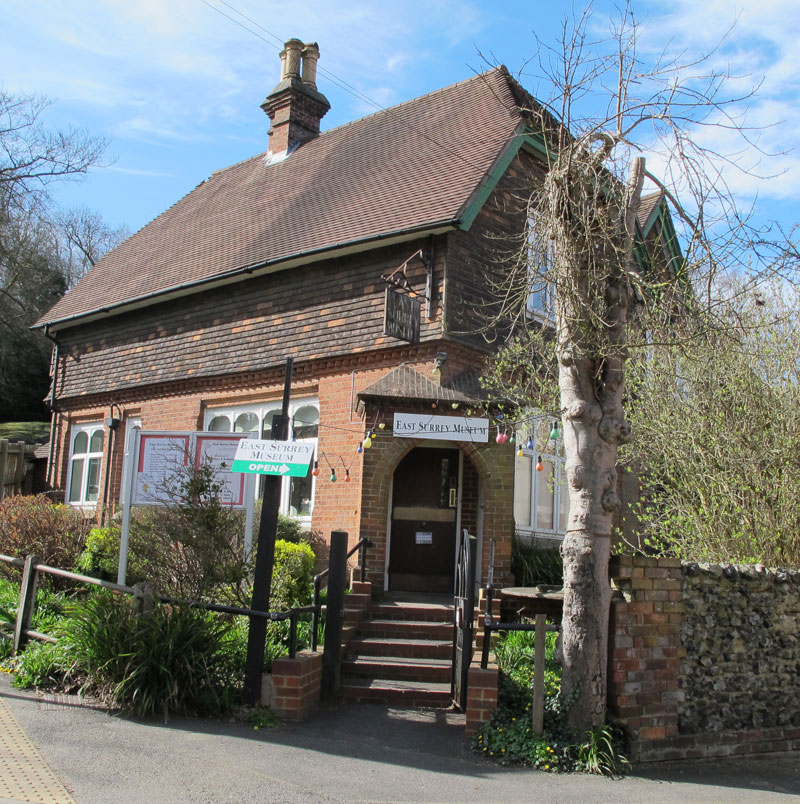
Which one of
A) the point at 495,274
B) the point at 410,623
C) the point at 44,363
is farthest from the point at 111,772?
the point at 44,363

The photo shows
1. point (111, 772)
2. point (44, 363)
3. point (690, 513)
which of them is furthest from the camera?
point (44, 363)

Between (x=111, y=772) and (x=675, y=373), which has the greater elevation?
(x=675, y=373)

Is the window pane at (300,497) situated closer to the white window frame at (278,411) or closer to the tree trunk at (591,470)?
the white window frame at (278,411)

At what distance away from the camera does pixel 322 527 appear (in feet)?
42.1

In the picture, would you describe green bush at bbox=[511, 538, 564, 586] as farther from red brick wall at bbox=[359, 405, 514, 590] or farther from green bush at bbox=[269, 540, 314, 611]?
green bush at bbox=[269, 540, 314, 611]

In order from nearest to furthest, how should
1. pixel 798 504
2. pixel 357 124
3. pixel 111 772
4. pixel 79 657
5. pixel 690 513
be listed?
pixel 111 772
pixel 79 657
pixel 798 504
pixel 690 513
pixel 357 124

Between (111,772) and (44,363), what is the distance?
2917cm

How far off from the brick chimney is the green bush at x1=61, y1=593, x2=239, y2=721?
14.2 meters

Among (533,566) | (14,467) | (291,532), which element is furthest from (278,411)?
(14,467)

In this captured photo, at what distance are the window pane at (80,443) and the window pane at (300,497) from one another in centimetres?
688

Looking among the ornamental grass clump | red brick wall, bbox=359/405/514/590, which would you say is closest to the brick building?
red brick wall, bbox=359/405/514/590

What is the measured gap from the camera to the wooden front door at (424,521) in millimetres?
11930

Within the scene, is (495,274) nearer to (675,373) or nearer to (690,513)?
(675,373)

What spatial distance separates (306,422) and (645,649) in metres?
8.03
